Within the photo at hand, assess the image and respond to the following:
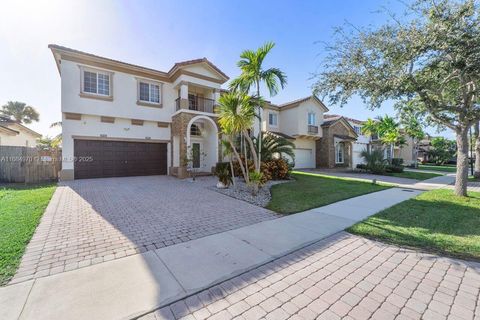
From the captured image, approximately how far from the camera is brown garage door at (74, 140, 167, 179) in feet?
46.3

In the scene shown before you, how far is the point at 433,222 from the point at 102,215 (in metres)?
9.82

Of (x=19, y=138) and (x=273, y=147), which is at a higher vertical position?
(x=19, y=138)

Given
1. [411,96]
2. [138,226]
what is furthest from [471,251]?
[138,226]

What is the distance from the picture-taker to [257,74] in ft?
30.9

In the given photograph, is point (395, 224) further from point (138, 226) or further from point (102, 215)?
point (102, 215)

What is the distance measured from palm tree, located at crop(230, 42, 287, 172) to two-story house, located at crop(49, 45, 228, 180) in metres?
6.81

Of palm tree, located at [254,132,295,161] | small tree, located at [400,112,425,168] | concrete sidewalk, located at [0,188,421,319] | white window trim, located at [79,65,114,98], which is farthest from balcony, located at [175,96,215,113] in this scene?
concrete sidewalk, located at [0,188,421,319]

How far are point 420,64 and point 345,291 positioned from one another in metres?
8.78

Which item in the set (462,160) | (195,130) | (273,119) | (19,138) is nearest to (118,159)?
(195,130)

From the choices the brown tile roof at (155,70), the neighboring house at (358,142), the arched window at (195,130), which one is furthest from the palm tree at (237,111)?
the neighboring house at (358,142)

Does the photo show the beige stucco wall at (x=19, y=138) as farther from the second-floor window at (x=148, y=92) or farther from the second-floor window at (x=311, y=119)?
the second-floor window at (x=311, y=119)

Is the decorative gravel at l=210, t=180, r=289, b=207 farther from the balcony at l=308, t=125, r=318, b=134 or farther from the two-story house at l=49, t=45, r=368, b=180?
the balcony at l=308, t=125, r=318, b=134

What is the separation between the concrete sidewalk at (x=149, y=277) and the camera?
2668mm

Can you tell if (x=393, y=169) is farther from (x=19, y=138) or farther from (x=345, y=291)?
(x=19, y=138)
